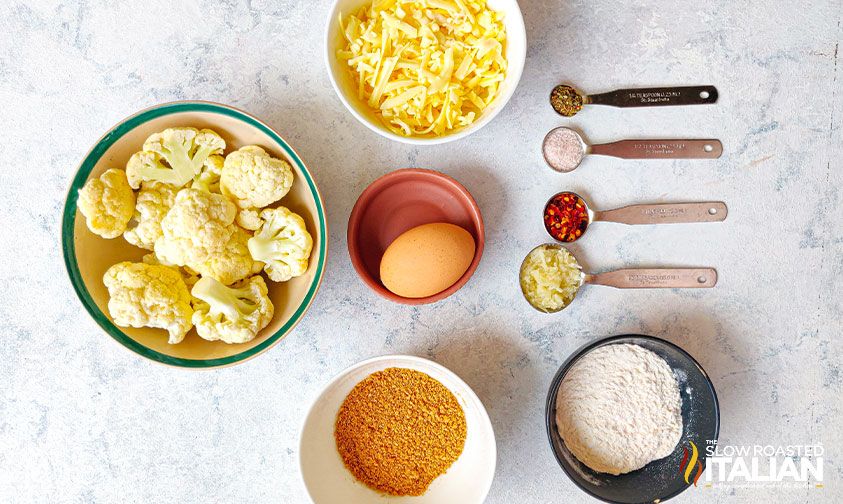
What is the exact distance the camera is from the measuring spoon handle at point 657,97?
1385 mm

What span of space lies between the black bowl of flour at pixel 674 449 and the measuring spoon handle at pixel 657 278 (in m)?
0.17

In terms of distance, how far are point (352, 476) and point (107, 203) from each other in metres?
0.90

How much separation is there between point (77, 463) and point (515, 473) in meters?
1.21

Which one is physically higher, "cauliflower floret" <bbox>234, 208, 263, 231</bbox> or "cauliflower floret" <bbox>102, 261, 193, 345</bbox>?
"cauliflower floret" <bbox>234, 208, 263, 231</bbox>

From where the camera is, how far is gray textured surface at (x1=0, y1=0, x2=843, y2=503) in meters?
1.38

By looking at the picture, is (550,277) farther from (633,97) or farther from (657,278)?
(633,97)

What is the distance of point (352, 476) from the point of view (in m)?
1.36

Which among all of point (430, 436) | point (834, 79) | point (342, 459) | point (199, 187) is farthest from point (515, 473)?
point (834, 79)

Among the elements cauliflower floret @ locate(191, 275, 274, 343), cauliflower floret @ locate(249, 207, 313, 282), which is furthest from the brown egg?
cauliflower floret @ locate(191, 275, 274, 343)

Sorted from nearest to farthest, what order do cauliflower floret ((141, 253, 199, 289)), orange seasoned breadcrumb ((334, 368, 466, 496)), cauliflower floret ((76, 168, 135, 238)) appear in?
cauliflower floret ((76, 168, 135, 238)) → cauliflower floret ((141, 253, 199, 289)) → orange seasoned breadcrumb ((334, 368, 466, 496))

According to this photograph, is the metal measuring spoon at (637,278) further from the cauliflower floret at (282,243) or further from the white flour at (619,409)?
the cauliflower floret at (282,243)

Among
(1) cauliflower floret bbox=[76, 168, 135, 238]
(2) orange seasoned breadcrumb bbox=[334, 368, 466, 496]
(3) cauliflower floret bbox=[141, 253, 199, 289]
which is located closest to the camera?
(1) cauliflower floret bbox=[76, 168, 135, 238]

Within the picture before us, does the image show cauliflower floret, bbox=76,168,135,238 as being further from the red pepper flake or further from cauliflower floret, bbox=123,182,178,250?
the red pepper flake

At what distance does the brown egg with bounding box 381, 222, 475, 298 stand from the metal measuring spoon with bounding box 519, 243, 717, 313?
9.8 inches
